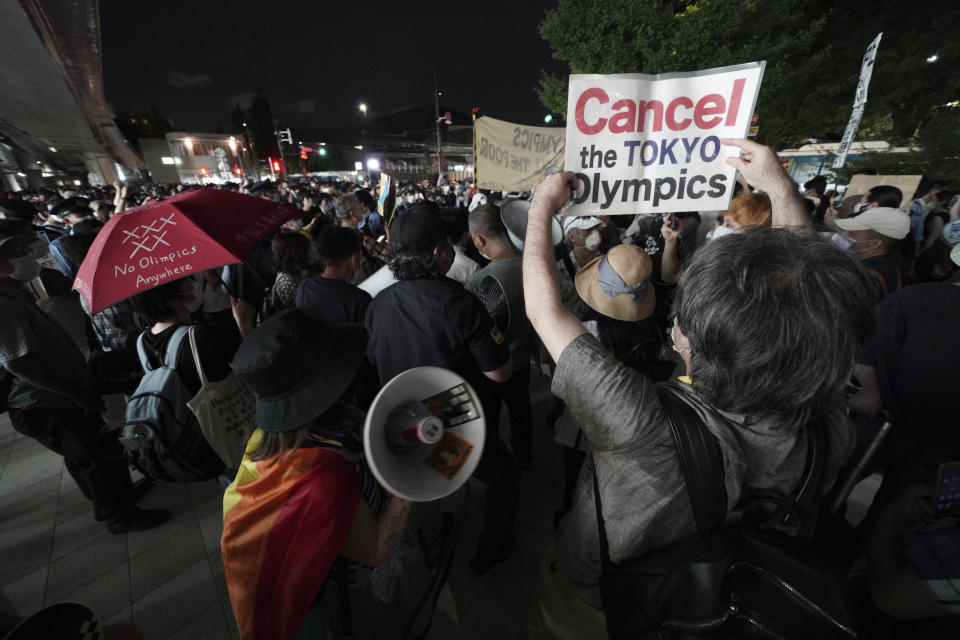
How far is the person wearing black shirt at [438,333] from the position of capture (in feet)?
6.86

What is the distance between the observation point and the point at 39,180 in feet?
116

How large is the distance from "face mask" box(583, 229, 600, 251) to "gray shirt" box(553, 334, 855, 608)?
3560mm

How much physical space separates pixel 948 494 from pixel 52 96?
1256 inches

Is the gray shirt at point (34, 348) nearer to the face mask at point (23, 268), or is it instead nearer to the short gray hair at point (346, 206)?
the face mask at point (23, 268)

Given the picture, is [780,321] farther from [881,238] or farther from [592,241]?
[592,241]

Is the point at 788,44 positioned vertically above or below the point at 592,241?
above

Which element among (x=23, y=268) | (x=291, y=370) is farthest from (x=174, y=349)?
(x=23, y=268)

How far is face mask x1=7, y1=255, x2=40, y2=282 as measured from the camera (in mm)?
2578

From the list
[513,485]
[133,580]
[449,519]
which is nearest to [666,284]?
[513,485]

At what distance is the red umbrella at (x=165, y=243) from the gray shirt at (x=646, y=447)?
2.16m

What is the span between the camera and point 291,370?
1.26 metres

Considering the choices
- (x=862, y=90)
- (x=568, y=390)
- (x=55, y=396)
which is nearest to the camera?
(x=568, y=390)

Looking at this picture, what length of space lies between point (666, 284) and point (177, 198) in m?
4.64

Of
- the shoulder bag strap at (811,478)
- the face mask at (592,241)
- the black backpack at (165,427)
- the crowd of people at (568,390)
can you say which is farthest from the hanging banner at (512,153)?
the shoulder bag strap at (811,478)
